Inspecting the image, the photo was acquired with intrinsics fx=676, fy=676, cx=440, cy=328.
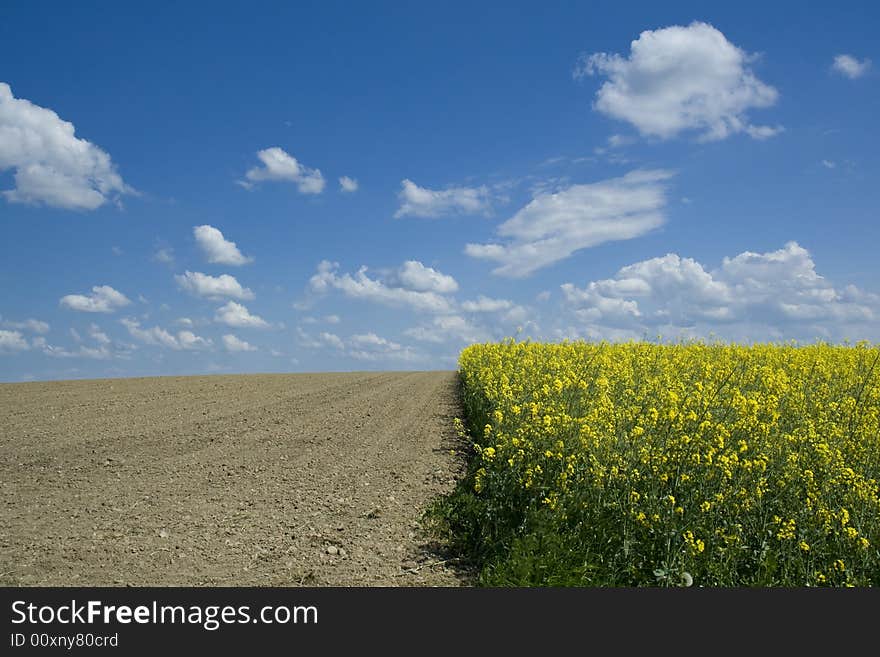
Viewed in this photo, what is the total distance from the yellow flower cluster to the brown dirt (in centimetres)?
127

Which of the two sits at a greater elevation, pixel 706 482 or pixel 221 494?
pixel 706 482

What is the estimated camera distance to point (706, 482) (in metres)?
6.46

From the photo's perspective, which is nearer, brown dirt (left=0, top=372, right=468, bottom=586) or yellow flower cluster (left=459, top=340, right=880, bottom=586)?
yellow flower cluster (left=459, top=340, right=880, bottom=586)

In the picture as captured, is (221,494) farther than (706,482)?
Yes

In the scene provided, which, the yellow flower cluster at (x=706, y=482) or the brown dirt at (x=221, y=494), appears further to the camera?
the brown dirt at (x=221, y=494)

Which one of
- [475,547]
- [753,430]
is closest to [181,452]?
[475,547]

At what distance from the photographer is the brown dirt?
20.5ft

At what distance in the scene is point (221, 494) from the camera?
8.61 metres

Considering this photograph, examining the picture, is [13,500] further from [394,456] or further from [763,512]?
[763,512]

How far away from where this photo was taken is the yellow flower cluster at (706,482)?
5535 mm

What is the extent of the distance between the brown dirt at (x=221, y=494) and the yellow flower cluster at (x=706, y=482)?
4.16 feet

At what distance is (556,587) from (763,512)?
2345 millimetres

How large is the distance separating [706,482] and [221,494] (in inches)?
228

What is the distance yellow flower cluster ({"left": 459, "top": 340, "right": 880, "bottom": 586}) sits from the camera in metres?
5.54
